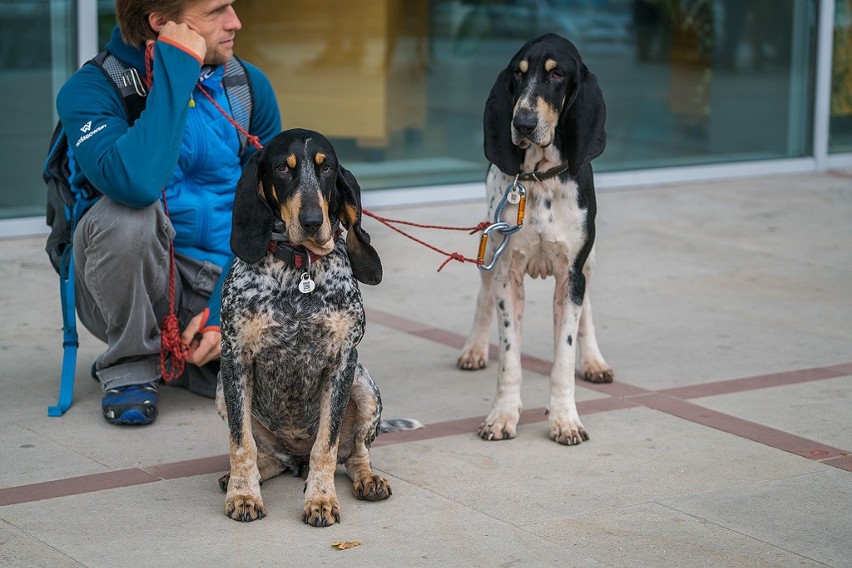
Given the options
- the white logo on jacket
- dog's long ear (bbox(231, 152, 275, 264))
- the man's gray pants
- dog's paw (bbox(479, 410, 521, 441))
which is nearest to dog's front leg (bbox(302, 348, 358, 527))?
dog's long ear (bbox(231, 152, 275, 264))

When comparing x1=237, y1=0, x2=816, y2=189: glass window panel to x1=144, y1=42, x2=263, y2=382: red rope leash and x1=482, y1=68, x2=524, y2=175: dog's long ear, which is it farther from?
x1=482, y1=68, x2=524, y2=175: dog's long ear

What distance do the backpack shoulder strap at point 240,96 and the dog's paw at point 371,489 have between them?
5.67 ft

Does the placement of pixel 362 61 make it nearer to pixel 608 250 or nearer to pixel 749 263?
pixel 608 250

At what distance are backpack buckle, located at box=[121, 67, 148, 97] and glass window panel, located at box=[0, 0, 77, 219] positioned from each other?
377 cm

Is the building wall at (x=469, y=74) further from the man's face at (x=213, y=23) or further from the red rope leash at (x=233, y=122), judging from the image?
the man's face at (x=213, y=23)

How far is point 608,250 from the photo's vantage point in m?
8.45

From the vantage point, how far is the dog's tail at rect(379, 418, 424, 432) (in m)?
4.93

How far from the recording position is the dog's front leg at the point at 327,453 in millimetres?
4051

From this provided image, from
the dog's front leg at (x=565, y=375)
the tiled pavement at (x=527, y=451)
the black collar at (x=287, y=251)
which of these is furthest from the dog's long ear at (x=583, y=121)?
the black collar at (x=287, y=251)

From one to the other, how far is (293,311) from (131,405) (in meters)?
1.28

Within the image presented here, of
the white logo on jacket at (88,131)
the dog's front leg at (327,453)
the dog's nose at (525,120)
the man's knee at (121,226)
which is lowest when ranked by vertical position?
the dog's front leg at (327,453)

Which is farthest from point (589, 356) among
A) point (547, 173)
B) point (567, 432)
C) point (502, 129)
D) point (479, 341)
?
point (502, 129)

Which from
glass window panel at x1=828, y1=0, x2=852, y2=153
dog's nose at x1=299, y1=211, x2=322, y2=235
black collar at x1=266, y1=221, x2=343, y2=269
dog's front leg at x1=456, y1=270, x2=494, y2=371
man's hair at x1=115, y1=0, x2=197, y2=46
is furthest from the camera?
glass window panel at x1=828, y1=0, x2=852, y2=153

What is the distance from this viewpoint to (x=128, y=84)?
511 cm
